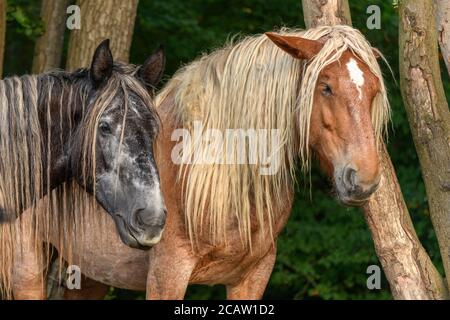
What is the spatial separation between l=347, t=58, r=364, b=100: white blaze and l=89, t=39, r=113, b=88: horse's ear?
1204mm

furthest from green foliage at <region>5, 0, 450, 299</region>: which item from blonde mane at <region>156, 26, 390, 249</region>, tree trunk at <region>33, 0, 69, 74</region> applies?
blonde mane at <region>156, 26, 390, 249</region>

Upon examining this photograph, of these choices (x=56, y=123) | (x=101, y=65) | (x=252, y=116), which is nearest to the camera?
(x=101, y=65)

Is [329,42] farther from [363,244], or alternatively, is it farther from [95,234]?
[363,244]

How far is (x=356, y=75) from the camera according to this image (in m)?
5.09

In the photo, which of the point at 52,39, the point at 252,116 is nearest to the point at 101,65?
the point at 252,116

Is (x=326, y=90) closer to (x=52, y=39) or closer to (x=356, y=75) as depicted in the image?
(x=356, y=75)

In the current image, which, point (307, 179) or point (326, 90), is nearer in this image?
point (326, 90)

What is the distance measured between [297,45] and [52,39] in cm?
345

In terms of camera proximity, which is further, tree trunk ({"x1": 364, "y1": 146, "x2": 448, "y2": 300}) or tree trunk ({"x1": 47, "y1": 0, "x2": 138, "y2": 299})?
tree trunk ({"x1": 47, "y1": 0, "x2": 138, "y2": 299})

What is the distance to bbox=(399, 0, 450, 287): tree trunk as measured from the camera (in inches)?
235

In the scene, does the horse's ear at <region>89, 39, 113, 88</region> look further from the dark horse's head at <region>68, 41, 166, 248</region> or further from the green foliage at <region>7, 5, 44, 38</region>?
the green foliage at <region>7, 5, 44, 38</region>

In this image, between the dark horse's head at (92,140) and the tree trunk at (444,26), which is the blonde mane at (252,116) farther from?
the tree trunk at (444,26)
